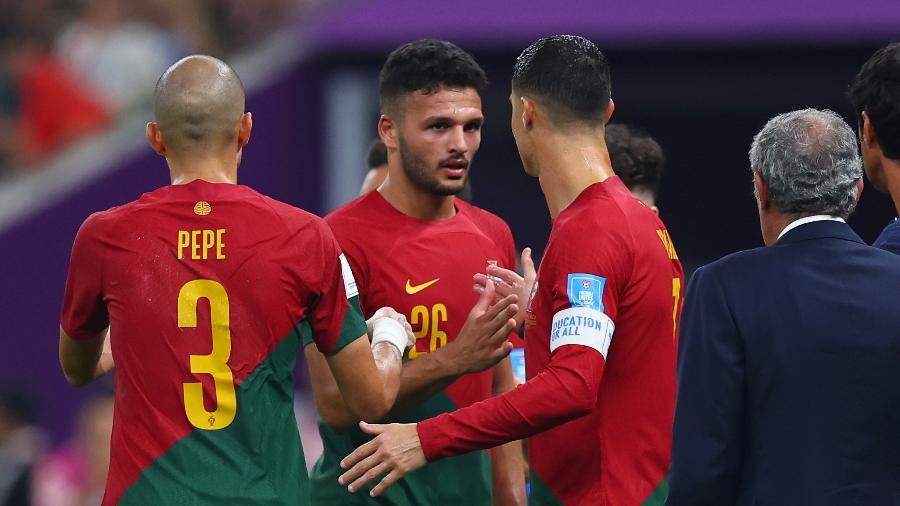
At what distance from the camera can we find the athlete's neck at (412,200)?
5578 mm

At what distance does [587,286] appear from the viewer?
4406 mm

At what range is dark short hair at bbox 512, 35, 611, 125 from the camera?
15.5 feet

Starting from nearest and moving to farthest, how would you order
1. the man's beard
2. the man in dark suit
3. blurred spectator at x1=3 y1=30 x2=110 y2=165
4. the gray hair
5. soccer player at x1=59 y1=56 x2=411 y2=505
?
the man in dark suit < the gray hair < soccer player at x1=59 y1=56 x2=411 y2=505 < the man's beard < blurred spectator at x1=3 y1=30 x2=110 y2=165

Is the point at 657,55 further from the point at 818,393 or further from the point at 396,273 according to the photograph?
the point at 818,393

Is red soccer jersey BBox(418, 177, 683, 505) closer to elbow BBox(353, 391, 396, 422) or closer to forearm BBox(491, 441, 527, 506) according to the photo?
elbow BBox(353, 391, 396, 422)

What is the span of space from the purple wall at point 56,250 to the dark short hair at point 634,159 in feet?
19.6

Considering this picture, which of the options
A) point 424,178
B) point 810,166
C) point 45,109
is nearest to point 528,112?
point 424,178

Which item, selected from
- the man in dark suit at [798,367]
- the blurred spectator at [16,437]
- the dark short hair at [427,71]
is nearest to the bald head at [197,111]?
the dark short hair at [427,71]

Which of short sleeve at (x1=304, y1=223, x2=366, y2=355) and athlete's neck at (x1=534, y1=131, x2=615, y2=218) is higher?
athlete's neck at (x1=534, y1=131, x2=615, y2=218)

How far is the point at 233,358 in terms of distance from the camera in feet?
14.1

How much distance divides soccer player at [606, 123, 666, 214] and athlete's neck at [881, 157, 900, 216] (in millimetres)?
1358

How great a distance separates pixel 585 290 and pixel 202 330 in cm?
110

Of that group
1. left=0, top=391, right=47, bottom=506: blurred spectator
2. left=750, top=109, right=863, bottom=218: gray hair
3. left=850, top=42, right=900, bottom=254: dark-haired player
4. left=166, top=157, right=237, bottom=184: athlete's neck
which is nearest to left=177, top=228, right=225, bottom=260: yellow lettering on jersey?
left=166, top=157, right=237, bottom=184: athlete's neck

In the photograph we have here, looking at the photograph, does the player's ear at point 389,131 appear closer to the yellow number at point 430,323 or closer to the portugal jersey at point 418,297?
the portugal jersey at point 418,297
